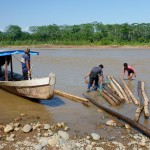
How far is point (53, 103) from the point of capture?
41.1ft

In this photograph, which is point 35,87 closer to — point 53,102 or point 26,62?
point 53,102

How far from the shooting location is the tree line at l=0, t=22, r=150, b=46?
79.5m

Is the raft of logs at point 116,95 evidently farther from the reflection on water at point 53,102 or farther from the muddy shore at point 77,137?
the muddy shore at point 77,137

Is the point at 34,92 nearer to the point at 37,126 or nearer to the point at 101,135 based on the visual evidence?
the point at 37,126

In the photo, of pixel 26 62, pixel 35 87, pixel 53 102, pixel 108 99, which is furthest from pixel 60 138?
pixel 26 62

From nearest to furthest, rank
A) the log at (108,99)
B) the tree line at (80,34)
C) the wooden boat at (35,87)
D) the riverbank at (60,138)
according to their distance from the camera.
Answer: the riverbank at (60,138), the wooden boat at (35,87), the log at (108,99), the tree line at (80,34)

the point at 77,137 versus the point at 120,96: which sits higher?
the point at 120,96

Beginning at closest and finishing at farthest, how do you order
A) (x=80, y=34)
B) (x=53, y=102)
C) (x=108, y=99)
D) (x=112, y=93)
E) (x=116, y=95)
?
(x=108, y=99), (x=53, y=102), (x=116, y=95), (x=112, y=93), (x=80, y=34)

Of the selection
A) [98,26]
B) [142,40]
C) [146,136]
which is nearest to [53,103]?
[146,136]

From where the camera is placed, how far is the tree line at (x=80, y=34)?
79.5 meters

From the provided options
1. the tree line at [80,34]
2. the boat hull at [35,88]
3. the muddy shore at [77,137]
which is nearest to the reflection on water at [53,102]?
the boat hull at [35,88]

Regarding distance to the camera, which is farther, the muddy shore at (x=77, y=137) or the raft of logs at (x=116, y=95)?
the raft of logs at (x=116, y=95)

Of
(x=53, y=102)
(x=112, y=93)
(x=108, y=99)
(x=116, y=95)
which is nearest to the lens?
(x=108, y=99)

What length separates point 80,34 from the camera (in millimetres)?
83062
